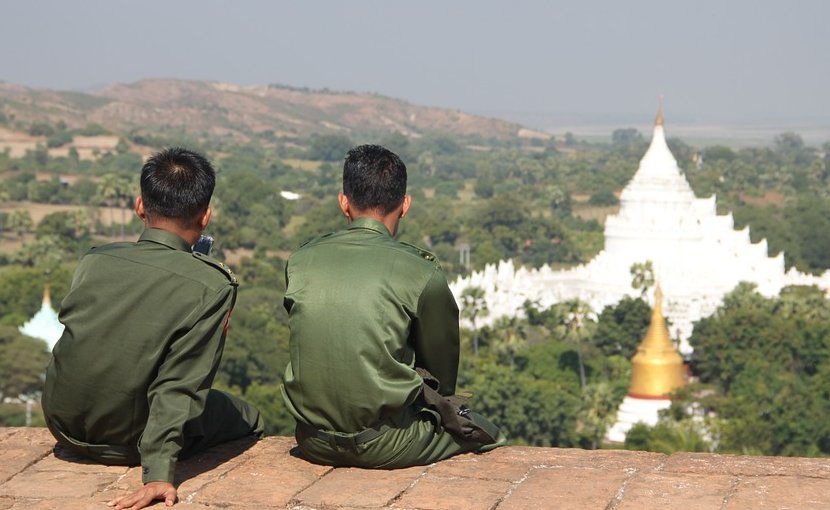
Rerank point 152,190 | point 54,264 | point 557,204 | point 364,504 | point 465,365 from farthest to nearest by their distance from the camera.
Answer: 1. point 557,204
2. point 54,264
3. point 465,365
4. point 152,190
5. point 364,504

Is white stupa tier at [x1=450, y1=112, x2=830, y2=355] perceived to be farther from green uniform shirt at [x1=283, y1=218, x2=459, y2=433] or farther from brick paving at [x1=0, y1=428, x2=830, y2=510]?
green uniform shirt at [x1=283, y1=218, x2=459, y2=433]

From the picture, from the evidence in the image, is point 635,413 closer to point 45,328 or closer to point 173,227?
point 45,328

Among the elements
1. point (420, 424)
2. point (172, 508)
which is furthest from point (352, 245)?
point (172, 508)

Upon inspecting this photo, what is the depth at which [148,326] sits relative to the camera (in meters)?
7.68

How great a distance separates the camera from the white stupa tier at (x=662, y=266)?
54.5 metres

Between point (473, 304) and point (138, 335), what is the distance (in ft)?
148

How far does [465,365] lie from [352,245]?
38.8 meters

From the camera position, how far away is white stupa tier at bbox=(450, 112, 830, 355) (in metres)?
54.5

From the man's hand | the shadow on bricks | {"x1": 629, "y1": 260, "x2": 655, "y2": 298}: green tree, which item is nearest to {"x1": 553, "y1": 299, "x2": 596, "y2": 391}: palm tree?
{"x1": 629, "y1": 260, "x2": 655, "y2": 298}: green tree

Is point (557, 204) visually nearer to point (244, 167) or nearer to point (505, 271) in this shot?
point (244, 167)

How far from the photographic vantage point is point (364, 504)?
734cm

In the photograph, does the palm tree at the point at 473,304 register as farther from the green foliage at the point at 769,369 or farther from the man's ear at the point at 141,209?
the man's ear at the point at 141,209

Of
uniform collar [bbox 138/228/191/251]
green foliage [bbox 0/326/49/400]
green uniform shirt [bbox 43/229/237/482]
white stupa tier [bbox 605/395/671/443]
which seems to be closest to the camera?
green uniform shirt [bbox 43/229/237/482]

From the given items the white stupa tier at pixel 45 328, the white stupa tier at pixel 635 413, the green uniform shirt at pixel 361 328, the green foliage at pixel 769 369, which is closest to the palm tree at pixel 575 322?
the green foliage at pixel 769 369
